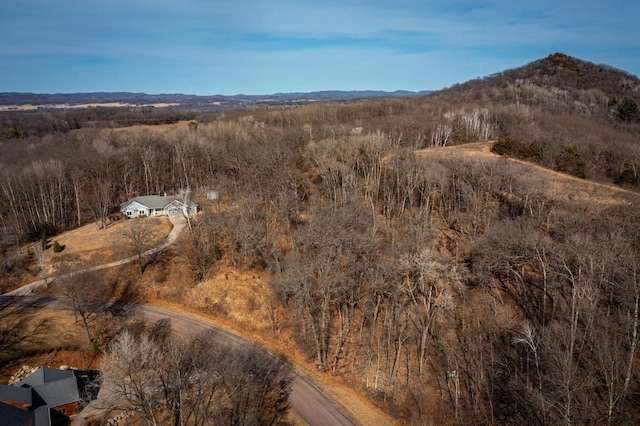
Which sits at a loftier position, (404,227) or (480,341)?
(404,227)

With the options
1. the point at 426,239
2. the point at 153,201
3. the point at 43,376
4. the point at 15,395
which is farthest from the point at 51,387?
the point at 153,201

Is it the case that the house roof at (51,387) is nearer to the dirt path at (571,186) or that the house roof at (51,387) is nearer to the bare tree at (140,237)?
the bare tree at (140,237)

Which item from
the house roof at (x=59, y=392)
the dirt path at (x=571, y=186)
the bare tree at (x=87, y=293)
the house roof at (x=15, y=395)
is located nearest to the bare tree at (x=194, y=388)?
the house roof at (x=59, y=392)

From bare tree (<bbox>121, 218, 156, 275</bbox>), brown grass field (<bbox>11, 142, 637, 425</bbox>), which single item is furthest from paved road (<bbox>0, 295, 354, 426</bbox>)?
bare tree (<bbox>121, 218, 156, 275</bbox>)

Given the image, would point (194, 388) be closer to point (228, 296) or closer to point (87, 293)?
point (228, 296)

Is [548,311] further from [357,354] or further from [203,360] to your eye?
[203,360]

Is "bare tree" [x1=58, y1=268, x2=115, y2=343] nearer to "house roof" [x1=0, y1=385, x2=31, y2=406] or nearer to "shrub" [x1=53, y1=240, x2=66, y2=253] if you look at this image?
"shrub" [x1=53, y1=240, x2=66, y2=253]

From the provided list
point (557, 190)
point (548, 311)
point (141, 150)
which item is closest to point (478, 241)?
point (548, 311)
